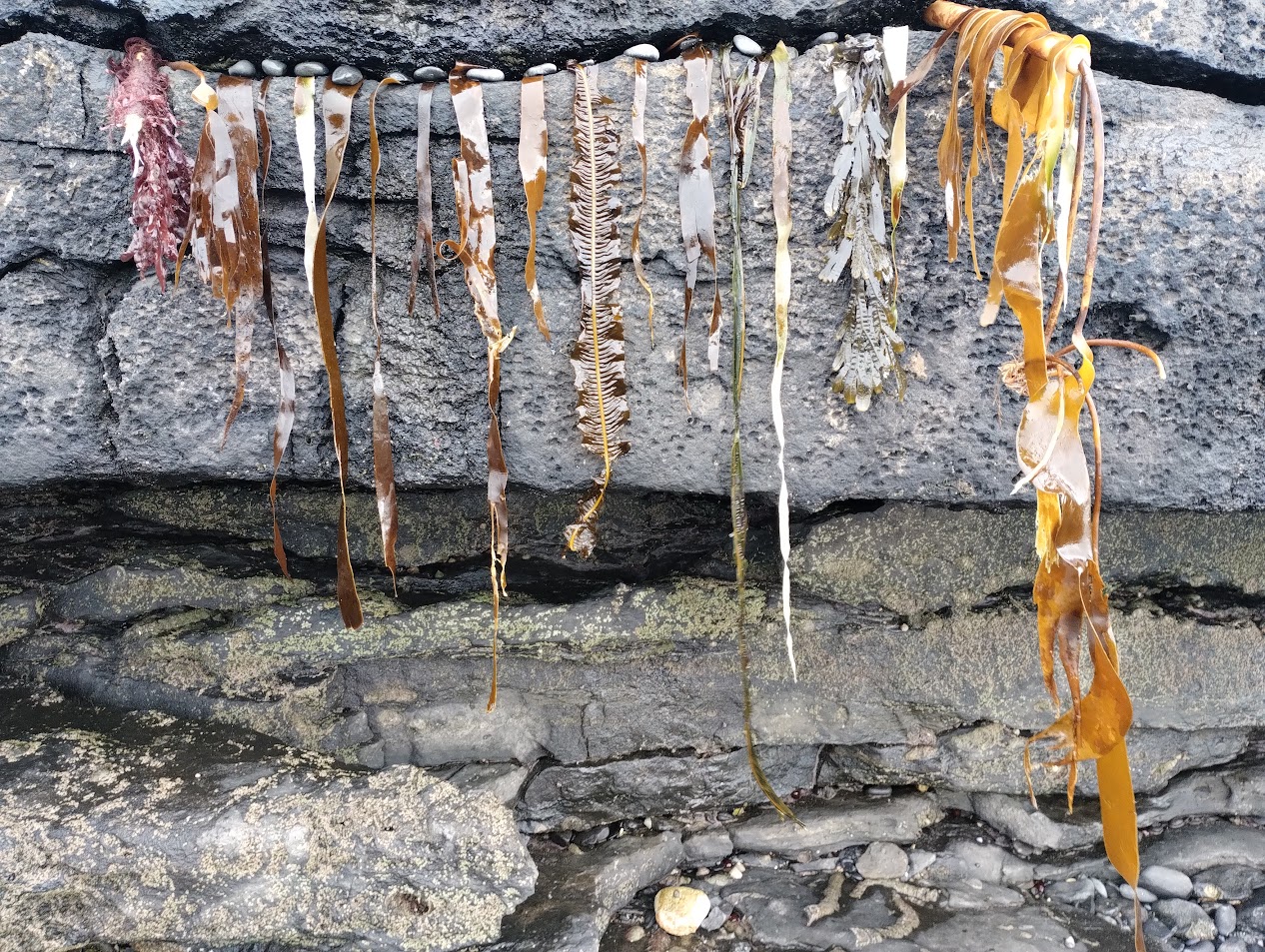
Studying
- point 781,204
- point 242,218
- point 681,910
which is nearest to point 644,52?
point 781,204

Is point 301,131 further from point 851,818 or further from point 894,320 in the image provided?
point 851,818

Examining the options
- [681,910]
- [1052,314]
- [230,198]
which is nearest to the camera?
[1052,314]

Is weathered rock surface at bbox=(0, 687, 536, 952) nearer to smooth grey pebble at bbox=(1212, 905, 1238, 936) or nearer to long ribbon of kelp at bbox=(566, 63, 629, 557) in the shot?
long ribbon of kelp at bbox=(566, 63, 629, 557)

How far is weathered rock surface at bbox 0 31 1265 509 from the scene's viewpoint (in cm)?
152

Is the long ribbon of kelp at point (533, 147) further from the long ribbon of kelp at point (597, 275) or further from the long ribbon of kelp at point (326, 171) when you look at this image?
the long ribbon of kelp at point (326, 171)

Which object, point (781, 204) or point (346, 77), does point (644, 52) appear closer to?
point (781, 204)

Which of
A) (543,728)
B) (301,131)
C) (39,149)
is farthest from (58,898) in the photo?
(301,131)

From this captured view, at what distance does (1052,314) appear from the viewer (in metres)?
1.29

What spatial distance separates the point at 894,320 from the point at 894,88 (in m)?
0.40

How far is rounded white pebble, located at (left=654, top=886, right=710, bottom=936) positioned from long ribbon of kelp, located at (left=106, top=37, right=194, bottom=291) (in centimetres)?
173

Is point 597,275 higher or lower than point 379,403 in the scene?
higher

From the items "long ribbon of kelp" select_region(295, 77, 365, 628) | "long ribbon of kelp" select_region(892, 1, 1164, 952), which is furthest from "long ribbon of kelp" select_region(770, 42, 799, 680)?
"long ribbon of kelp" select_region(295, 77, 365, 628)

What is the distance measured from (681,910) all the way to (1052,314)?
1545mm

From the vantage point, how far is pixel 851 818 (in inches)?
85.9
